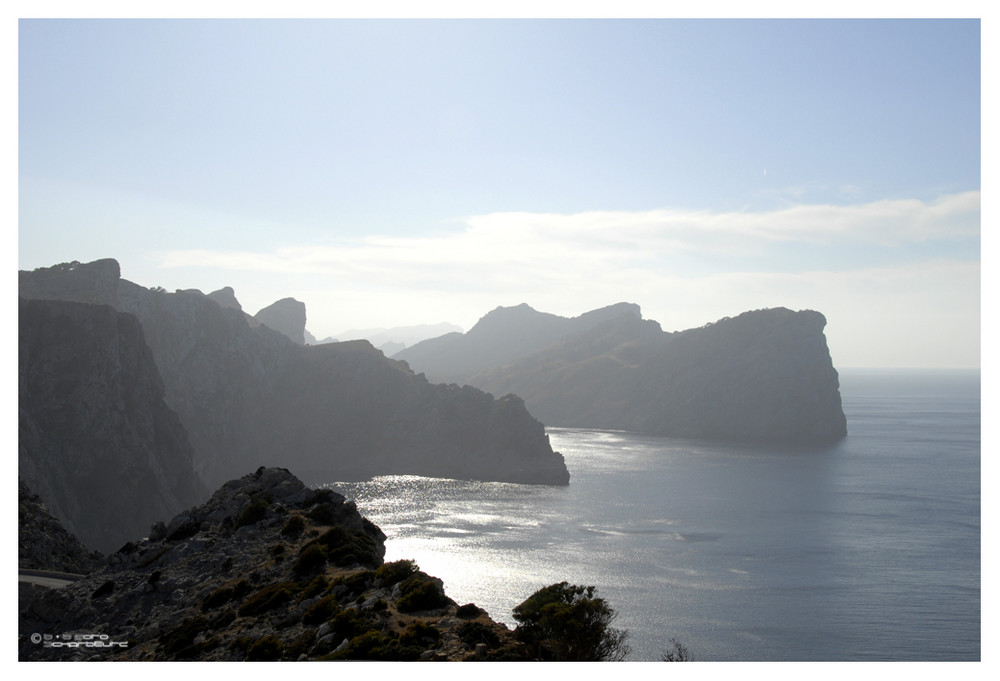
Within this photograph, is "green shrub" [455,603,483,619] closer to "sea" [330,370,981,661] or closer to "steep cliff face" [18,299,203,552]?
"sea" [330,370,981,661]

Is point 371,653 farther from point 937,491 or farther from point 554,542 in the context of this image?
point 937,491

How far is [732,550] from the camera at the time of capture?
104 meters

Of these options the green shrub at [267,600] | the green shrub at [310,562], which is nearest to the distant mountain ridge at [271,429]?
the green shrub at [310,562]

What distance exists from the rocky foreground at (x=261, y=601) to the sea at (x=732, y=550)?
Answer: 35.4 meters

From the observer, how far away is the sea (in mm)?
70375

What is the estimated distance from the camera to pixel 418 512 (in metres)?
132

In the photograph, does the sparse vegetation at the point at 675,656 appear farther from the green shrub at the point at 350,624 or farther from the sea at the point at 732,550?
the green shrub at the point at 350,624

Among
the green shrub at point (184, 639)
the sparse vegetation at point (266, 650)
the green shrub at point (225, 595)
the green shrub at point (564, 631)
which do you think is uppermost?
the green shrub at point (564, 631)

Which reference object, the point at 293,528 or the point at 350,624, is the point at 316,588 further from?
the point at 293,528

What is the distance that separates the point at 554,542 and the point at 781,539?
125 ft

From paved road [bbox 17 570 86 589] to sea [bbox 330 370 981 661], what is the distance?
41.0 m

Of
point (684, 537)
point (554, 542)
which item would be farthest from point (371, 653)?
point (684, 537)

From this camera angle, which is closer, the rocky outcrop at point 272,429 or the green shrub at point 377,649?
the green shrub at point 377,649

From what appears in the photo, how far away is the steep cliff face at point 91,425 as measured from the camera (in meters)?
100
